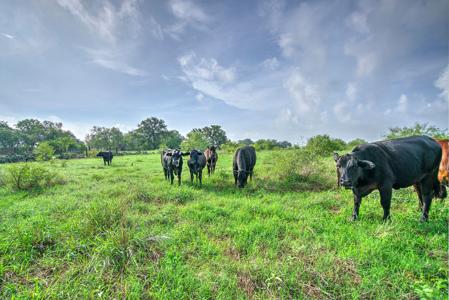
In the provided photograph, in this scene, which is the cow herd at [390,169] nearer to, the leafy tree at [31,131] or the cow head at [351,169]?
the cow head at [351,169]

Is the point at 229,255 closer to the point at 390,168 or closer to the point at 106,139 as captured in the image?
the point at 390,168

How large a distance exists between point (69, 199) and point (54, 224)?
9.04 feet

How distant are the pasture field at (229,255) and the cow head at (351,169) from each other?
3.04ft

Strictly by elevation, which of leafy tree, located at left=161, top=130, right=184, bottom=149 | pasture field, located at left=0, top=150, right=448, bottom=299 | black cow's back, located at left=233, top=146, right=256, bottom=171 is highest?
leafy tree, located at left=161, top=130, right=184, bottom=149

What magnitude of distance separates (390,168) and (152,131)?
102 meters

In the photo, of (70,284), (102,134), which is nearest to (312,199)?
(70,284)

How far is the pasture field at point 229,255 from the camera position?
2.35 metres

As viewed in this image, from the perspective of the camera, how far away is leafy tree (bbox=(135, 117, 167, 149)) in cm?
8890

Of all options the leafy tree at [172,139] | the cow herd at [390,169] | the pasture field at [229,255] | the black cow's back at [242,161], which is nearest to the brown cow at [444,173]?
the pasture field at [229,255]

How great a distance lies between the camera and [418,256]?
297 centimetres

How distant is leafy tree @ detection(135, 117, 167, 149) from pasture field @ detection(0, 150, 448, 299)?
88.2 m

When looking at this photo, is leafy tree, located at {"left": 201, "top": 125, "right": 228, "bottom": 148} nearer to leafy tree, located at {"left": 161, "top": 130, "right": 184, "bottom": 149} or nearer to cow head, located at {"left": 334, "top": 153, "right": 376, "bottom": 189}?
leafy tree, located at {"left": 161, "top": 130, "right": 184, "bottom": 149}

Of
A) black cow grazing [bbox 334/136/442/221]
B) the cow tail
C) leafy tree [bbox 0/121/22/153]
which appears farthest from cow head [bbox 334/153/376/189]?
leafy tree [bbox 0/121/22/153]

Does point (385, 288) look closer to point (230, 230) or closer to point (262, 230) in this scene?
point (262, 230)
